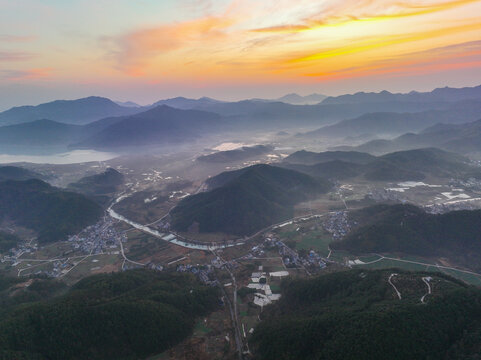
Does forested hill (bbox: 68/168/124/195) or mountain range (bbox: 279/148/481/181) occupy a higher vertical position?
forested hill (bbox: 68/168/124/195)

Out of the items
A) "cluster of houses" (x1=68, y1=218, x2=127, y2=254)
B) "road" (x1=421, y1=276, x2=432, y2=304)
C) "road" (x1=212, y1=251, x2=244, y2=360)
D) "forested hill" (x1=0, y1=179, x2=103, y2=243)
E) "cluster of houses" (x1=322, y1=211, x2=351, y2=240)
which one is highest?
"forested hill" (x1=0, y1=179, x2=103, y2=243)

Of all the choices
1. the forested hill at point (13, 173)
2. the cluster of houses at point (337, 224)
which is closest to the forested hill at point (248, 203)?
the cluster of houses at point (337, 224)

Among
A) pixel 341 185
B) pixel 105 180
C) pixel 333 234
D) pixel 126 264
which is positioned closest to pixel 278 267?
pixel 333 234

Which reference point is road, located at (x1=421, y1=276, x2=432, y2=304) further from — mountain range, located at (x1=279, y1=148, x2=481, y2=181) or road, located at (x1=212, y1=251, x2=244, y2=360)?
mountain range, located at (x1=279, y1=148, x2=481, y2=181)

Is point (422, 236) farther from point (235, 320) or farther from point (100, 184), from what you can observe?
point (100, 184)

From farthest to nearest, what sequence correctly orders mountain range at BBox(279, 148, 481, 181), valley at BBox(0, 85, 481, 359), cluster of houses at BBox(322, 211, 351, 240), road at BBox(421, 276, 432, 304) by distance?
mountain range at BBox(279, 148, 481, 181), cluster of houses at BBox(322, 211, 351, 240), valley at BBox(0, 85, 481, 359), road at BBox(421, 276, 432, 304)

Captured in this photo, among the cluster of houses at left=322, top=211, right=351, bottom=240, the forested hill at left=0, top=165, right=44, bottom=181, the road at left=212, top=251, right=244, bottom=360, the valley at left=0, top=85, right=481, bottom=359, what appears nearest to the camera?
the road at left=212, top=251, right=244, bottom=360

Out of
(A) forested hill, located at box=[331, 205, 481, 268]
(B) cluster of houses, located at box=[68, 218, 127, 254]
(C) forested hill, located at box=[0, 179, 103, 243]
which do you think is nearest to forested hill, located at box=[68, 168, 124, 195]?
(C) forested hill, located at box=[0, 179, 103, 243]
